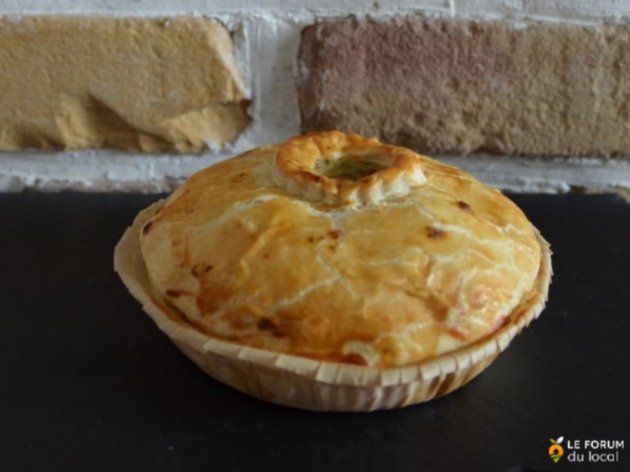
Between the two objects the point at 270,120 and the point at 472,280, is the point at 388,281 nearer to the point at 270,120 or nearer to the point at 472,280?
the point at 472,280

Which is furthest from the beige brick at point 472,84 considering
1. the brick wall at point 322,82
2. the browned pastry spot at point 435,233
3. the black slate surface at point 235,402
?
the browned pastry spot at point 435,233

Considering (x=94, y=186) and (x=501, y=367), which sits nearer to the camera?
(x=501, y=367)

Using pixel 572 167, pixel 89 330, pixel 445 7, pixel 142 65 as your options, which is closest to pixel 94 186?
pixel 142 65

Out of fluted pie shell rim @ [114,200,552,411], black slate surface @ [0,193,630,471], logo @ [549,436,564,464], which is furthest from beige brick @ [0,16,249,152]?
logo @ [549,436,564,464]

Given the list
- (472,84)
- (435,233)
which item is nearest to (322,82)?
(472,84)

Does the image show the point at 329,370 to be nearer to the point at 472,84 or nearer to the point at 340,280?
the point at 340,280

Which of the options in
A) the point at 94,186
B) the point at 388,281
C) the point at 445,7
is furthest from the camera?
the point at 94,186

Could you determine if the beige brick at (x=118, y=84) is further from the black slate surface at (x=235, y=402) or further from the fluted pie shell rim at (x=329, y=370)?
the fluted pie shell rim at (x=329, y=370)
